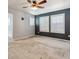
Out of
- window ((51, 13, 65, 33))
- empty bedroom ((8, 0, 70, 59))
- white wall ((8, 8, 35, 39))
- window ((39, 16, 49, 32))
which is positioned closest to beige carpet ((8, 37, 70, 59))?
empty bedroom ((8, 0, 70, 59))

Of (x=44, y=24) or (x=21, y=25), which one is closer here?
(x=21, y=25)

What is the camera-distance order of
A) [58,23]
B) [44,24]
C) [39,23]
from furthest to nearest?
[39,23] → [44,24] → [58,23]

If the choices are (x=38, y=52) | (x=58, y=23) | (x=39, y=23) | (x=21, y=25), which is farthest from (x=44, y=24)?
(x=38, y=52)

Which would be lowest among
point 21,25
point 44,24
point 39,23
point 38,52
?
point 38,52

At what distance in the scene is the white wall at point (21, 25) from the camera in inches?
254

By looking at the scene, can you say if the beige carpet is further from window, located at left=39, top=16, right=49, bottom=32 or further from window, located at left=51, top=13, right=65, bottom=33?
window, located at left=39, top=16, right=49, bottom=32

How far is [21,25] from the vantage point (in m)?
7.04

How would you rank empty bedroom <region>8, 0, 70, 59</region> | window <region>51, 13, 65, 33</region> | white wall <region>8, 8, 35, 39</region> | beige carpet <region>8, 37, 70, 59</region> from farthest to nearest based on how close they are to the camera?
1. white wall <region>8, 8, 35, 39</region>
2. window <region>51, 13, 65, 33</region>
3. empty bedroom <region>8, 0, 70, 59</region>
4. beige carpet <region>8, 37, 70, 59</region>

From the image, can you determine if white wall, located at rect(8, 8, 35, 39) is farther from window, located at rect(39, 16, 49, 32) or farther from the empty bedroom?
window, located at rect(39, 16, 49, 32)

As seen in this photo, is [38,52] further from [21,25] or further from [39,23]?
[39,23]

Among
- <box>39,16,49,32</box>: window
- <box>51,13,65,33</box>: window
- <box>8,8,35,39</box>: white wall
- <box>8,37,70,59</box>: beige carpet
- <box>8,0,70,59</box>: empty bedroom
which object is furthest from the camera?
<box>39,16,49,32</box>: window

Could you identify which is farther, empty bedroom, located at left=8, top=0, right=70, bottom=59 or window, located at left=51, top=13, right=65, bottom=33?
window, located at left=51, top=13, right=65, bottom=33

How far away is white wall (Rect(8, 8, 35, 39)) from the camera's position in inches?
254

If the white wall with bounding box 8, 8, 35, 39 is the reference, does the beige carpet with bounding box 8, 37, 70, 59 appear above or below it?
below
